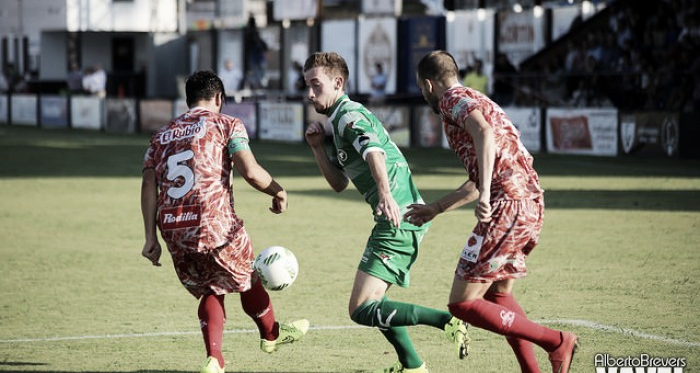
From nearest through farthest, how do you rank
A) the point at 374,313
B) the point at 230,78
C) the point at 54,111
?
the point at 374,313, the point at 230,78, the point at 54,111

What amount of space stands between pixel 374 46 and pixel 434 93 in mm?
31555

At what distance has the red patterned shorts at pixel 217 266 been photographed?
6.74 metres

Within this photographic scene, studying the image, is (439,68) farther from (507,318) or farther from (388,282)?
(507,318)

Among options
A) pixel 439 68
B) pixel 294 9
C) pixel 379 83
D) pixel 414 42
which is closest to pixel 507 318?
pixel 439 68

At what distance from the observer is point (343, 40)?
39.4 metres

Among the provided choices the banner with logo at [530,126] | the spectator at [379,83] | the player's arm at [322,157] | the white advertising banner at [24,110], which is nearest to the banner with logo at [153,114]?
the white advertising banner at [24,110]

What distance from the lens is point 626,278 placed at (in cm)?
1077

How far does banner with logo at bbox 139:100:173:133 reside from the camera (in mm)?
36406

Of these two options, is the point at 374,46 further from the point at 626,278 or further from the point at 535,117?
the point at 626,278

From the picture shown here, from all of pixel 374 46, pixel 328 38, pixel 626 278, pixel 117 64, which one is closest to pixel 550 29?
pixel 374 46

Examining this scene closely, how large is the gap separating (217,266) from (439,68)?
1645 millimetres

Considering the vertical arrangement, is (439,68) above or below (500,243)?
above

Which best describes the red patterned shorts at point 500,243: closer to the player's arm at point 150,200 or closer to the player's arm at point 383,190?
the player's arm at point 383,190

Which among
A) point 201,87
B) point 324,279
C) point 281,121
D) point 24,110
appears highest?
point 201,87
